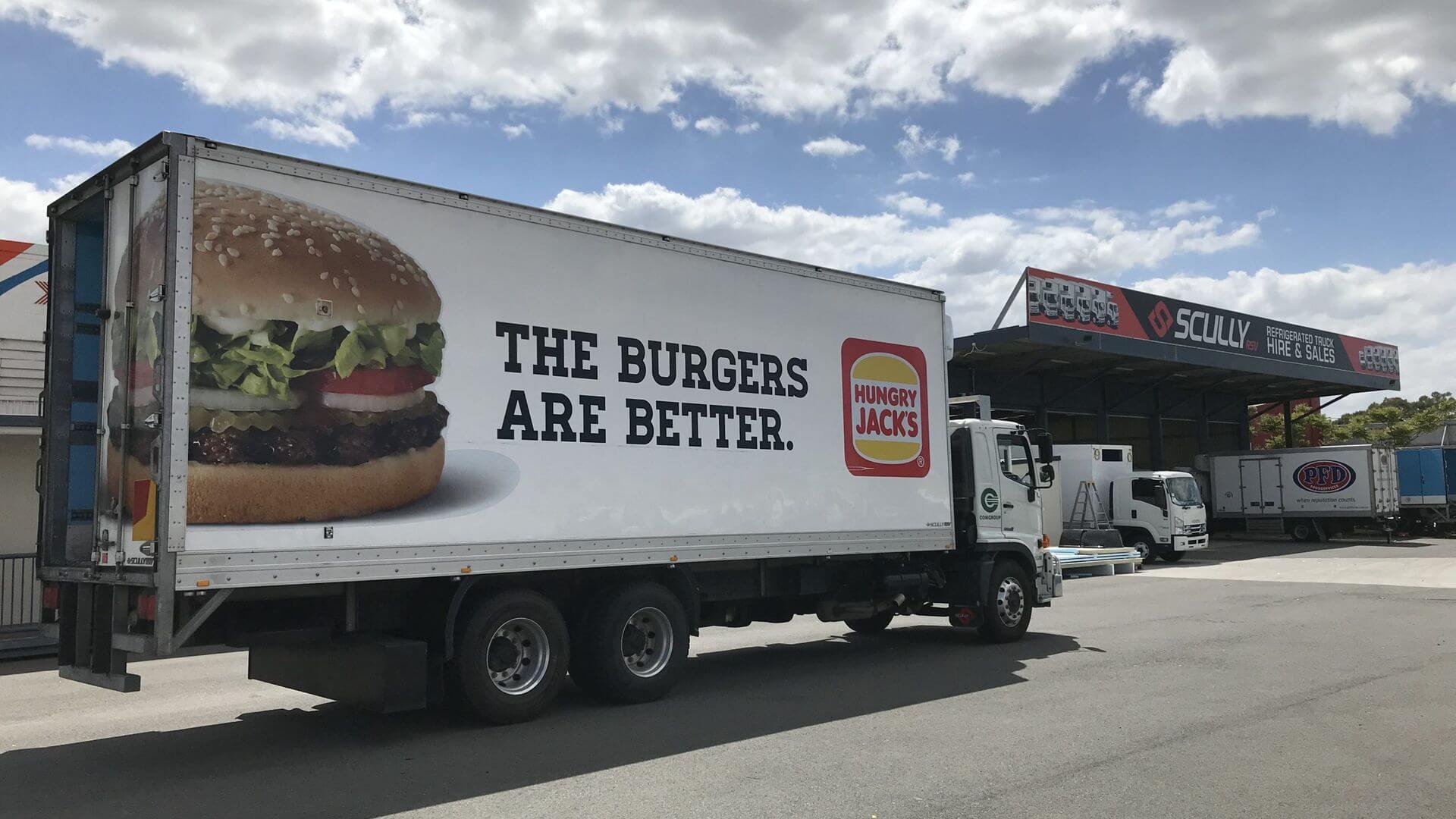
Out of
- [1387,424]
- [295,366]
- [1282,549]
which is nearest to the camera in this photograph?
[295,366]

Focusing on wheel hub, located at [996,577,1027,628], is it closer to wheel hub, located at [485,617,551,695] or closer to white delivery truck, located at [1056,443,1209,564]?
wheel hub, located at [485,617,551,695]

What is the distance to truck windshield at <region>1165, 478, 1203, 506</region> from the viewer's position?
2848 cm

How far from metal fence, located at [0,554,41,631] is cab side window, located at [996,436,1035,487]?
483 inches

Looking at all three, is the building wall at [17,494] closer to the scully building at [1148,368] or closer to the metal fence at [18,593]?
the metal fence at [18,593]

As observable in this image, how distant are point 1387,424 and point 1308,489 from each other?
120ft

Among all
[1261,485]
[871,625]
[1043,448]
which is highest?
[1043,448]

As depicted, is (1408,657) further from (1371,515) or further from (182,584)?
(1371,515)

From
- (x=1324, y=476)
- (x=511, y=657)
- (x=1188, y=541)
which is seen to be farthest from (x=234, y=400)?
(x=1324, y=476)

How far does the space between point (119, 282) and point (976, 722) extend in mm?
6893

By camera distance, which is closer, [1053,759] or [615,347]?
[1053,759]

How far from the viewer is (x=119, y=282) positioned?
7508 millimetres

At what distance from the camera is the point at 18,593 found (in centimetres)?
1448

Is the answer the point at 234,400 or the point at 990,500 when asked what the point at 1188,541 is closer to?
the point at 990,500

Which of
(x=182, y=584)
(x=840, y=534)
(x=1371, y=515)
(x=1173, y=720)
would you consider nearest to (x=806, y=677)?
(x=840, y=534)
